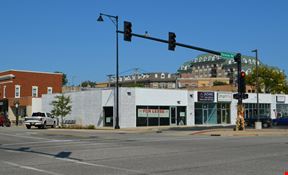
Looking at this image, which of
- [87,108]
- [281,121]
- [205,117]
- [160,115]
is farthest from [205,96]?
[87,108]

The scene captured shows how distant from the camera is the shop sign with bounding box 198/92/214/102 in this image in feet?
181

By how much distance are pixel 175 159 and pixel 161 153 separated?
2304mm

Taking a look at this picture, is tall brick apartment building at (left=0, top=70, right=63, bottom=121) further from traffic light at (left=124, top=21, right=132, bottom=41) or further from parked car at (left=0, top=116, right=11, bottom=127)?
traffic light at (left=124, top=21, right=132, bottom=41)

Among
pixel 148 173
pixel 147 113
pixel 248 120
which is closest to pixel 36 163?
pixel 148 173

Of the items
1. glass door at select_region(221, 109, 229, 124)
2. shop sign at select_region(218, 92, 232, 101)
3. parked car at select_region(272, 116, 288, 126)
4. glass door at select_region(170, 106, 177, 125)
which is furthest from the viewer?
glass door at select_region(221, 109, 229, 124)

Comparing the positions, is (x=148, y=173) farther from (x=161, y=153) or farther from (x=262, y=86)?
(x=262, y=86)

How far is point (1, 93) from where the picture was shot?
72.9 m

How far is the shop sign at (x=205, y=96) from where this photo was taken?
55097 millimetres

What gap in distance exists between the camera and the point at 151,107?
4938 cm

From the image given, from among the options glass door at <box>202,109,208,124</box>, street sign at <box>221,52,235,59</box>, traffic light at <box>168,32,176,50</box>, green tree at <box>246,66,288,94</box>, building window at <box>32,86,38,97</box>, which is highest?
green tree at <box>246,66,288,94</box>

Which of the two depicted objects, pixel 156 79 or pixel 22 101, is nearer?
pixel 22 101

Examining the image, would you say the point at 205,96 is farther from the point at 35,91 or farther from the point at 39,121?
the point at 35,91

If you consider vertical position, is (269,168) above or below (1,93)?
below

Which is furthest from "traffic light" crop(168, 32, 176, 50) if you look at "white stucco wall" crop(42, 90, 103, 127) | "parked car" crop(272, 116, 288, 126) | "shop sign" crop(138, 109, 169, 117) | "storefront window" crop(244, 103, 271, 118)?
"storefront window" crop(244, 103, 271, 118)
